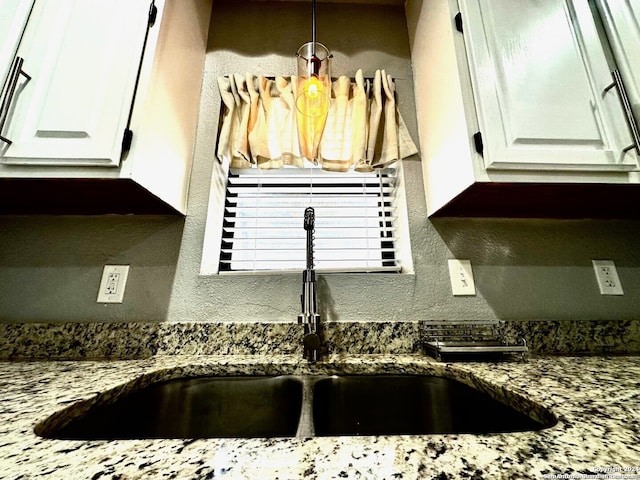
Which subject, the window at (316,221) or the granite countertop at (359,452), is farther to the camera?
the window at (316,221)

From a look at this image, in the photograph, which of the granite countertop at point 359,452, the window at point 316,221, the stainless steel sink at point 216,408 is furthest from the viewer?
the window at point 316,221

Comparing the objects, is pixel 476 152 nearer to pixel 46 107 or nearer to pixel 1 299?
pixel 46 107

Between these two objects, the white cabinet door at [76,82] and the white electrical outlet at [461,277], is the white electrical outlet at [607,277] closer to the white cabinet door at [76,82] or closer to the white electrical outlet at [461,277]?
the white electrical outlet at [461,277]

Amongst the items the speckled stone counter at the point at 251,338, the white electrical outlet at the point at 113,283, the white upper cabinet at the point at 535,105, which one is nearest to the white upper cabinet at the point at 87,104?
the white electrical outlet at the point at 113,283

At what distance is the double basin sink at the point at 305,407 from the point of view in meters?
0.72

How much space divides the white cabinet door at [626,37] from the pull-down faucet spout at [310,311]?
112 cm

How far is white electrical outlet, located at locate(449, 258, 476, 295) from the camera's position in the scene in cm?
104

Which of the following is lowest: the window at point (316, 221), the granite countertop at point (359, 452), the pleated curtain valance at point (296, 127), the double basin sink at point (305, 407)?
the double basin sink at point (305, 407)

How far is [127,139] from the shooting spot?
2.56ft

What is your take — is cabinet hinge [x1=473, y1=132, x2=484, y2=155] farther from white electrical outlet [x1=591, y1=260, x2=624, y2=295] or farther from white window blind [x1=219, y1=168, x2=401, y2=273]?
white electrical outlet [x1=591, y1=260, x2=624, y2=295]

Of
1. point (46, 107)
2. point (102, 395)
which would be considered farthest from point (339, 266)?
point (46, 107)

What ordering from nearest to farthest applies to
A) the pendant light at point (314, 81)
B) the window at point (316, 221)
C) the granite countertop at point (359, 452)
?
the granite countertop at point (359, 452) → the pendant light at point (314, 81) → the window at point (316, 221)

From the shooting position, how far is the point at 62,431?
1.59 feet

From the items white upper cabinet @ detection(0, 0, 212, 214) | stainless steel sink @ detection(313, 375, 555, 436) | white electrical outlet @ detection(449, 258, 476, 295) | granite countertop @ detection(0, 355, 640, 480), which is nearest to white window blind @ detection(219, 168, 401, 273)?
white electrical outlet @ detection(449, 258, 476, 295)
